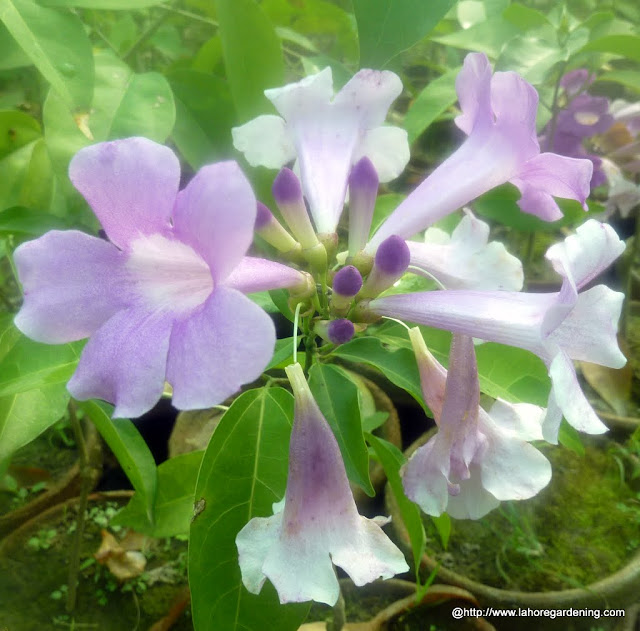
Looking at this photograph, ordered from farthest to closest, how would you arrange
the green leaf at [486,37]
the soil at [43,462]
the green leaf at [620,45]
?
the soil at [43,462] → the green leaf at [486,37] → the green leaf at [620,45]

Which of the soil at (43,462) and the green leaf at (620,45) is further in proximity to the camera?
the soil at (43,462)

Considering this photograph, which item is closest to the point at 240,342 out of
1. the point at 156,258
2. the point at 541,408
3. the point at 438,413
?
the point at 156,258

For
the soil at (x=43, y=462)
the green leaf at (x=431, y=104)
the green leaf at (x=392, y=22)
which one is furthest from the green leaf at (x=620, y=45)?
the soil at (x=43, y=462)

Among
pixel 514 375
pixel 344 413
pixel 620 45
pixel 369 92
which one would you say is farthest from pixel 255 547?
pixel 620 45

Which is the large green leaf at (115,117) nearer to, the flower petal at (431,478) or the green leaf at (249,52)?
the green leaf at (249,52)

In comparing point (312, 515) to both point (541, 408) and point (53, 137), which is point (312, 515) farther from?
point (53, 137)

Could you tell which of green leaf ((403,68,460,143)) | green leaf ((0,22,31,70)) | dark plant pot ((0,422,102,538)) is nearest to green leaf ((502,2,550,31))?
green leaf ((403,68,460,143))
